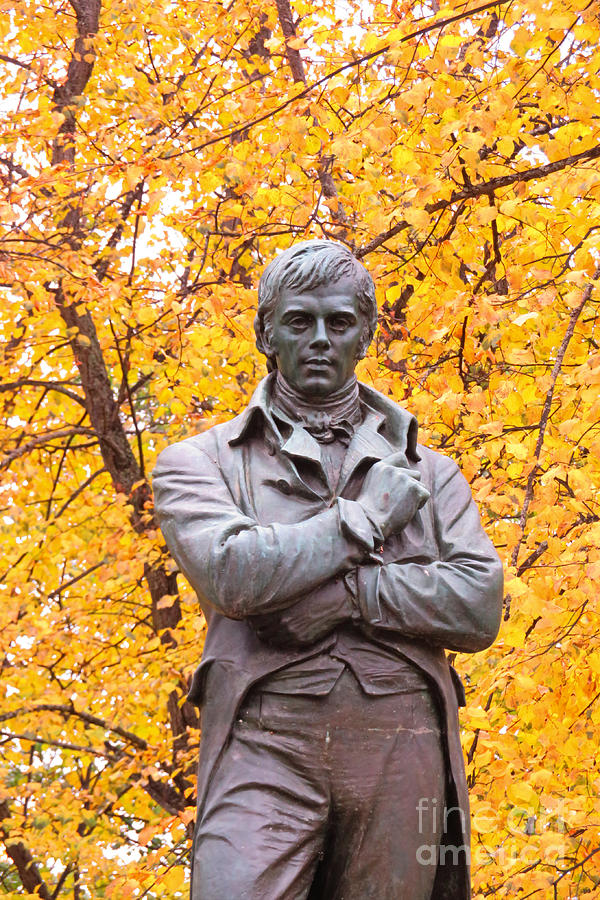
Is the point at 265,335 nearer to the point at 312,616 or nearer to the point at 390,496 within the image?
the point at 390,496

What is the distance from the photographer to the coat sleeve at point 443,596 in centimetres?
317

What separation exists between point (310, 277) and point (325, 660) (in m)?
0.87

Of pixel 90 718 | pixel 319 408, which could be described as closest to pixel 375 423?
pixel 319 408

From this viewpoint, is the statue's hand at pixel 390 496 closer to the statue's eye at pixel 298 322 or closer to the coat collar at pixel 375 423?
the coat collar at pixel 375 423

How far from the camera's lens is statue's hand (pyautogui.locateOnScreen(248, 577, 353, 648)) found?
10.4ft

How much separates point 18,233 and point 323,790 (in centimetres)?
771

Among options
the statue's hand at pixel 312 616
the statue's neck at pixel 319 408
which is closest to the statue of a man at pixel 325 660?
the statue's hand at pixel 312 616

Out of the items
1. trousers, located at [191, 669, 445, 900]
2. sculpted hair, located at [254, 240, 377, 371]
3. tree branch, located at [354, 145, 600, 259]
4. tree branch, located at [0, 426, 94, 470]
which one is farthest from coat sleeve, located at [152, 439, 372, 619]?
tree branch, located at [0, 426, 94, 470]

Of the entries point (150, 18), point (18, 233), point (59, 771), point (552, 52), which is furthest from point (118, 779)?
point (552, 52)

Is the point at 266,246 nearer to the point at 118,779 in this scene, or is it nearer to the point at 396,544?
the point at 118,779

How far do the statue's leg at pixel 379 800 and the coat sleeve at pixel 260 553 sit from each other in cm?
27

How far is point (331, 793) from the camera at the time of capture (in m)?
3.19

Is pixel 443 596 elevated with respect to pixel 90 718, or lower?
lower

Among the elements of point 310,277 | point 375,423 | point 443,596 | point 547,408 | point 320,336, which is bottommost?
point 443,596
